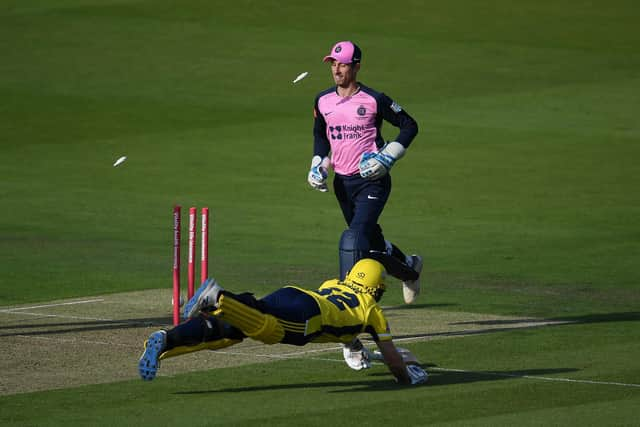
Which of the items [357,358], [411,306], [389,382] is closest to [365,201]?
[357,358]

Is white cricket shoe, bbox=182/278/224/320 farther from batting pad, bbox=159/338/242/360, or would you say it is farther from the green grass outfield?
the green grass outfield

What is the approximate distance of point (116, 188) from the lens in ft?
87.8

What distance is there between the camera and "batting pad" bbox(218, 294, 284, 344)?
10.4 metres

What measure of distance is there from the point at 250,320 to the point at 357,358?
1850mm

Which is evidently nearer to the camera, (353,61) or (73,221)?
(353,61)

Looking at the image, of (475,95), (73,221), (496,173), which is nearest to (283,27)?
(475,95)

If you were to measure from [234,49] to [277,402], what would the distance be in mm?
29674

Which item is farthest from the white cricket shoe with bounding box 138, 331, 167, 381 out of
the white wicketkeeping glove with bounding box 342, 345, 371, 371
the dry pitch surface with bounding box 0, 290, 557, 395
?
the white wicketkeeping glove with bounding box 342, 345, 371, 371

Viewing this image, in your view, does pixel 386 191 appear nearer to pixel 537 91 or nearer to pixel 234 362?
pixel 234 362

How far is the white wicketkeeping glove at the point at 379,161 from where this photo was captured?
1330 centimetres

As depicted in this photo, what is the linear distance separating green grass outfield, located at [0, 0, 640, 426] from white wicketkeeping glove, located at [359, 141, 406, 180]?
165 centimetres

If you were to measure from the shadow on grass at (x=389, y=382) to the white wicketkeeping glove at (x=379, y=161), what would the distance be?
6.44 feet

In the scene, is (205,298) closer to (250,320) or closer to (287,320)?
(250,320)

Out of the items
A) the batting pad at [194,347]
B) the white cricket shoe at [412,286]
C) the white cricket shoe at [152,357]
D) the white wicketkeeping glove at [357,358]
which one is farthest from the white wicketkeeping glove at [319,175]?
the white cricket shoe at [152,357]
